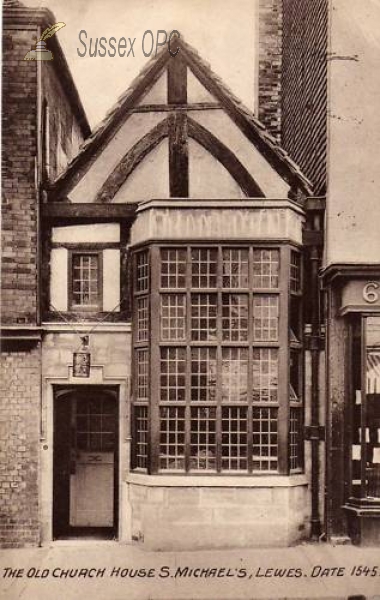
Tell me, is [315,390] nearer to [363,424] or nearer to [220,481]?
[363,424]

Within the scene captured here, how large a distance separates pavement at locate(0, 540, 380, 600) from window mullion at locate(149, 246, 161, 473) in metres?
0.99

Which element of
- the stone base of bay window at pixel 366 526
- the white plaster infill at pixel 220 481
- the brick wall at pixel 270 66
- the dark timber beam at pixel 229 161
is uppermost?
the brick wall at pixel 270 66

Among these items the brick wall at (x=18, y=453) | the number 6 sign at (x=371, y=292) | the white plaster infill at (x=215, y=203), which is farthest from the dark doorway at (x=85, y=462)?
the number 6 sign at (x=371, y=292)

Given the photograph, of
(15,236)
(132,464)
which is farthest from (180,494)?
(15,236)

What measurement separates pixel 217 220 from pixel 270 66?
154 centimetres

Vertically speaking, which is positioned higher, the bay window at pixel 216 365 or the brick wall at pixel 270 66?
the brick wall at pixel 270 66

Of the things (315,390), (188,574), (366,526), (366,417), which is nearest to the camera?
(188,574)

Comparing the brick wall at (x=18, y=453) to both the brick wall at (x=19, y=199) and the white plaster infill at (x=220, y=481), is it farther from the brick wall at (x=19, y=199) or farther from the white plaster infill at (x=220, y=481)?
the white plaster infill at (x=220, y=481)

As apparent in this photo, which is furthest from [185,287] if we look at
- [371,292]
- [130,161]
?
[371,292]

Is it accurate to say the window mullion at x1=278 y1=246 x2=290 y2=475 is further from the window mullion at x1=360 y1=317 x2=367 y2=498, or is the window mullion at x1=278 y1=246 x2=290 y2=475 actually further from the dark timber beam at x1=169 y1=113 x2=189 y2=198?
the dark timber beam at x1=169 y1=113 x2=189 y2=198

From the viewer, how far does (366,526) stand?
25.8 ft

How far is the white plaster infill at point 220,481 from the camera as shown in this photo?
26.1 feet

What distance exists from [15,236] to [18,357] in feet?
3.59

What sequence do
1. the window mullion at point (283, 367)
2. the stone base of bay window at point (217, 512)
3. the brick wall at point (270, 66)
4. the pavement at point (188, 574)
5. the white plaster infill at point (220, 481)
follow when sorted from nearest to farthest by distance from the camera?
the pavement at point (188, 574) < the stone base of bay window at point (217, 512) < the white plaster infill at point (220, 481) < the window mullion at point (283, 367) < the brick wall at point (270, 66)
